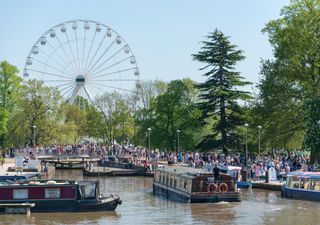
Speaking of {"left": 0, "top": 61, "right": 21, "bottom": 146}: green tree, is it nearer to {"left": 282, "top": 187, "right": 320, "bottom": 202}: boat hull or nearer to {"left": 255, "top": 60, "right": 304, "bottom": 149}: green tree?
{"left": 255, "top": 60, "right": 304, "bottom": 149}: green tree

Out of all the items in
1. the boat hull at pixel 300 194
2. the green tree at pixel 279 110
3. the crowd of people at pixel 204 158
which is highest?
the green tree at pixel 279 110

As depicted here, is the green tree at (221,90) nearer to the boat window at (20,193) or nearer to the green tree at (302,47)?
the green tree at (302,47)

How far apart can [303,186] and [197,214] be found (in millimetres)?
9853

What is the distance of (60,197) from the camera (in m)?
45.9

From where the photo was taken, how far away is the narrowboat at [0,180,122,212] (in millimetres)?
45719

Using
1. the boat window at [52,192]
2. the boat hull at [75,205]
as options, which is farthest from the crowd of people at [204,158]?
the boat window at [52,192]

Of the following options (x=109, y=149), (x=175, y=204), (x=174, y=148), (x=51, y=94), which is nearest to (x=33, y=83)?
Result: (x=51, y=94)

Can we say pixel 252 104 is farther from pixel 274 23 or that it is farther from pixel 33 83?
pixel 33 83

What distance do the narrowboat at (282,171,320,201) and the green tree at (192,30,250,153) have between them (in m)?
29.8

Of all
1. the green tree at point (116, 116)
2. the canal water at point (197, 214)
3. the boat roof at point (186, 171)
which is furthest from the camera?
the green tree at point (116, 116)

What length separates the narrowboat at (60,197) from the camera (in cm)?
4572

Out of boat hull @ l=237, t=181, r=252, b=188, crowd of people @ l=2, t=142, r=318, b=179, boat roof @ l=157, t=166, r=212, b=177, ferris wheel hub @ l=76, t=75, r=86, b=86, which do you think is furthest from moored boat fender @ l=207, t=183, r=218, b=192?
ferris wheel hub @ l=76, t=75, r=86, b=86

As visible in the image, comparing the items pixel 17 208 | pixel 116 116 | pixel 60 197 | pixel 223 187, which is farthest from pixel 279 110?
pixel 116 116

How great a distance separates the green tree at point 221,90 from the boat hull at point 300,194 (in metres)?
29.8
